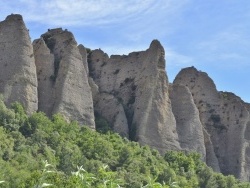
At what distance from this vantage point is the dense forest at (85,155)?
40.1 meters

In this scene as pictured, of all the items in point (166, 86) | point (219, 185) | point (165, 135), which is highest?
point (166, 86)

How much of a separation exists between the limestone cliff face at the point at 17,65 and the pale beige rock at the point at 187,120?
14457 millimetres

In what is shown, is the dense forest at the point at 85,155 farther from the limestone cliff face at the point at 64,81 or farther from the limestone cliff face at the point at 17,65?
the limestone cliff face at the point at 64,81

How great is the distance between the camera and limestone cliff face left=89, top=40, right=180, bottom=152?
53.2 meters

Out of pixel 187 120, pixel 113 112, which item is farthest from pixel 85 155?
pixel 187 120

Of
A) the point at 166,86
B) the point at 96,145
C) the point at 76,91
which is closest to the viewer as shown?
the point at 96,145

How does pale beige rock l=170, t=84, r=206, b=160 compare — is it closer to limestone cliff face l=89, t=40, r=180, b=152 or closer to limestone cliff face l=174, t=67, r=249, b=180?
limestone cliff face l=89, t=40, r=180, b=152

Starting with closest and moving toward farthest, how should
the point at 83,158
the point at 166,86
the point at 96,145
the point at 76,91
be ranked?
the point at 83,158 < the point at 96,145 < the point at 76,91 < the point at 166,86

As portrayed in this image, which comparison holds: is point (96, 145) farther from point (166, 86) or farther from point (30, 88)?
point (166, 86)

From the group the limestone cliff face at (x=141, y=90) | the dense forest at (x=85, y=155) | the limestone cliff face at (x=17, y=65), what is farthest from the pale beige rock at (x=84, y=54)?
the limestone cliff face at (x=17, y=65)

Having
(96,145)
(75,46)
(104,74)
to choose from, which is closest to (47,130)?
(96,145)

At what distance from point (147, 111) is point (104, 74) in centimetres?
627

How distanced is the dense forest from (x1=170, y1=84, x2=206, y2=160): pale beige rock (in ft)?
8.23

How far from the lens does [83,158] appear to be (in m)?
A: 43.2
